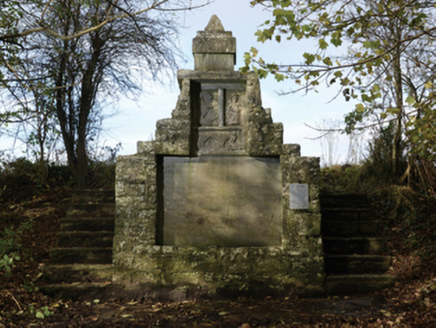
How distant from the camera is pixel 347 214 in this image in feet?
24.3

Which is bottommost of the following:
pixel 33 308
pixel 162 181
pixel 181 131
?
pixel 33 308

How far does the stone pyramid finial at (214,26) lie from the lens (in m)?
6.57

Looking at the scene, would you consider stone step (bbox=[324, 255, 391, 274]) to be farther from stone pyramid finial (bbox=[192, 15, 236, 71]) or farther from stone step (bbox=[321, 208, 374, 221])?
stone pyramid finial (bbox=[192, 15, 236, 71])

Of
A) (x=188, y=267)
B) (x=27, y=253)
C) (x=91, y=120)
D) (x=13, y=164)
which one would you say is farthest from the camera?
(x=91, y=120)

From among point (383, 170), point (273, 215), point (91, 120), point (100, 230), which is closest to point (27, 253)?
point (100, 230)

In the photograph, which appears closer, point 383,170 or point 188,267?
point 188,267

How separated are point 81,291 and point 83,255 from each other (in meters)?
0.68

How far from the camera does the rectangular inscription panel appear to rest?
20.3 feet

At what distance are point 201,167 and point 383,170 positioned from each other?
460 centimetres

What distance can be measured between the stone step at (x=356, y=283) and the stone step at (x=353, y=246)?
637 millimetres

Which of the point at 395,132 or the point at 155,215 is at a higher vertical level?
the point at 395,132

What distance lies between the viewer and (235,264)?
6031 millimetres

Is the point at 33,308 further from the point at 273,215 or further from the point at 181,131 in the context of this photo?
the point at 273,215

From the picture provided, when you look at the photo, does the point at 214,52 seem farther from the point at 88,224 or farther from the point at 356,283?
the point at 356,283
